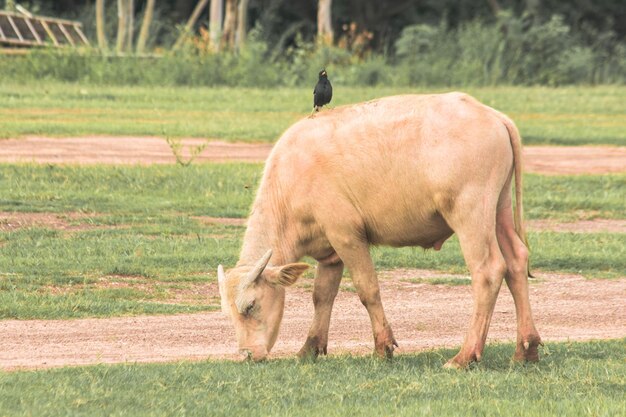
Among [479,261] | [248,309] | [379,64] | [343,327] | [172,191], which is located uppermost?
[479,261]

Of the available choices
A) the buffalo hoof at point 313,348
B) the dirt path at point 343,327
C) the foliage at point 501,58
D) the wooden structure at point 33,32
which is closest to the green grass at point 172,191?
the dirt path at point 343,327

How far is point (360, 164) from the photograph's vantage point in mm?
9180

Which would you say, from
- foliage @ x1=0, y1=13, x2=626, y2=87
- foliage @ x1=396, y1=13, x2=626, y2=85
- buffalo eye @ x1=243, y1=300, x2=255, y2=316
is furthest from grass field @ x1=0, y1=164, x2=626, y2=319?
foliage @ x1=396, y1=13, x2=626, y2=85

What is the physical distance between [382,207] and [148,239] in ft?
18.2

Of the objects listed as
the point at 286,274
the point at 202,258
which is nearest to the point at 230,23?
the point at 202,258

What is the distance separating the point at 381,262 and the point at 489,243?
480cm

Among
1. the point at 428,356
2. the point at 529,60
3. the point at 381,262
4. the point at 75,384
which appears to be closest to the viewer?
the point at 75,384

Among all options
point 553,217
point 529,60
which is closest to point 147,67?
point 529,60

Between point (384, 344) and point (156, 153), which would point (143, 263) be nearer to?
point (384, 344)

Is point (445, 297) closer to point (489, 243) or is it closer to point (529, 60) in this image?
point (489, 243)

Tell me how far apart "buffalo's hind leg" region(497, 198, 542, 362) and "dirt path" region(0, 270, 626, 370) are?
1.07 m

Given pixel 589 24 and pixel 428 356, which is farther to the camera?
pixel 589 24

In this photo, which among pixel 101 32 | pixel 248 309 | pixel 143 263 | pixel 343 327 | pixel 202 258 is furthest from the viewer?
pixel 101 32

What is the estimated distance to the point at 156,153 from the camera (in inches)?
776
